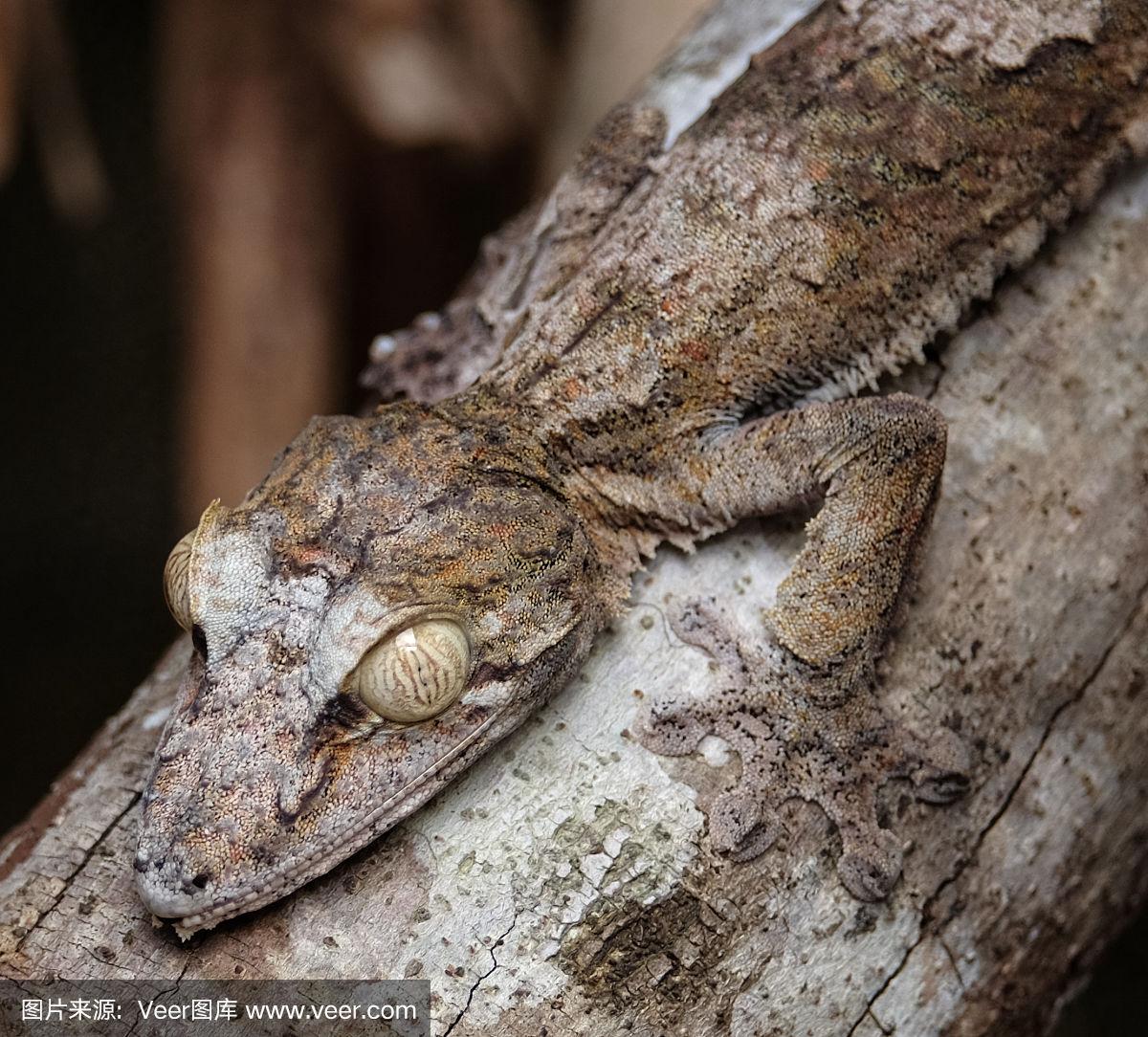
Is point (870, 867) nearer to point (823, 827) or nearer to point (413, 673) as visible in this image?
point (823, 827)

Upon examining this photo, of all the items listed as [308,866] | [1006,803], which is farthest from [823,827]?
[308,866]

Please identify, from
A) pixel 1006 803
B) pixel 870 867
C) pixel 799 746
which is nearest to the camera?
pixel 870 867

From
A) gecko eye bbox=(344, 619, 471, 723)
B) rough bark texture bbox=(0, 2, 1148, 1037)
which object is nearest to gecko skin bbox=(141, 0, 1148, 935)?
gecko eye bbox=(344, 619, 471, 723)

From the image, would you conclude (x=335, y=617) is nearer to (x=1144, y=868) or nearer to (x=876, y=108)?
(x=876, y=108)

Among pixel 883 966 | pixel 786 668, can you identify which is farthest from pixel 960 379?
pixel 883 966

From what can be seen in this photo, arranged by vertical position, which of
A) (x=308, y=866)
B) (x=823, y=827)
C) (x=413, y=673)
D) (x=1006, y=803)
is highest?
(x=413, y=673)

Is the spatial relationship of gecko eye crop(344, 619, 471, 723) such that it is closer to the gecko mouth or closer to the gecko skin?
the gecko skin

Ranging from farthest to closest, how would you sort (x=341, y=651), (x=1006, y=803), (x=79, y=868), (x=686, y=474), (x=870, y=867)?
(x=686, y=474) → (x=1006, y=803) → (x=870, y=867) → (x=79, y=868) → (x=341, y=651)

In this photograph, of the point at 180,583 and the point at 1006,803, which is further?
the point at 1006,803
